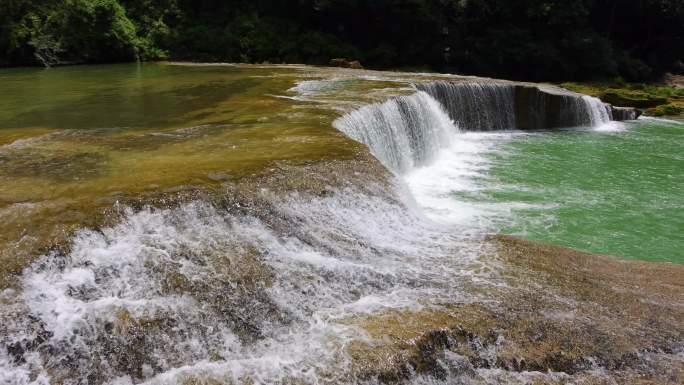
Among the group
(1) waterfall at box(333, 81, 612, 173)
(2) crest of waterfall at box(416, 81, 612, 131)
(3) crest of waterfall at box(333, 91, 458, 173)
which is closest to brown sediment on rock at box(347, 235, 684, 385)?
(3) crest of waterfall at box(333, 91, 458, 173)

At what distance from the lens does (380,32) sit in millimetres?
28859

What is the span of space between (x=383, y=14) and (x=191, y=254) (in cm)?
2498

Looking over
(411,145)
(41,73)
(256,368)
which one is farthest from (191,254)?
(41,73)

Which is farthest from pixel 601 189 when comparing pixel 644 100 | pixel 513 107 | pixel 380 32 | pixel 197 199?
pixel 380 32

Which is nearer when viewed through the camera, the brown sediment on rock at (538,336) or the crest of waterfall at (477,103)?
the brown sediment on rock at (538,336)

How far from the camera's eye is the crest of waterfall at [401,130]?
10398mm

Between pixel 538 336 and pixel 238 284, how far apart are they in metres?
2.52

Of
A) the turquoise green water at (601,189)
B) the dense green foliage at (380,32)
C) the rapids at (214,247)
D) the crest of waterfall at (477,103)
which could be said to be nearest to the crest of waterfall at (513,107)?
the crest of waterfall at (477,103)

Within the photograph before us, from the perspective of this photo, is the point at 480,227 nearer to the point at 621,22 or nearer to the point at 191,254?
the point at 191,254

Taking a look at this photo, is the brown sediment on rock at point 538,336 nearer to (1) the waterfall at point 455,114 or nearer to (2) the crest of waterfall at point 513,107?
(1) the waterfall at point 455,114

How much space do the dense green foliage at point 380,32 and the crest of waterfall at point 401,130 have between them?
45.8 ft

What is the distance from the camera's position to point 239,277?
502cm

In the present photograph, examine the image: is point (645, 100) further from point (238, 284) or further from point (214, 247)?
point (238, 284)

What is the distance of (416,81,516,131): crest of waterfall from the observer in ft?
52.8
